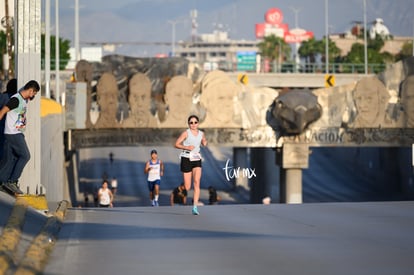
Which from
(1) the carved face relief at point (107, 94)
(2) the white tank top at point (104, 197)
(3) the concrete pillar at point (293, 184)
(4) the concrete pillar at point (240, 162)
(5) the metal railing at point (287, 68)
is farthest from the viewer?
(4) the concrete pillar at point (240, 162)

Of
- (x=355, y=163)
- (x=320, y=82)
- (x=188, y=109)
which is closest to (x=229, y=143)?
(x=188, y=109)

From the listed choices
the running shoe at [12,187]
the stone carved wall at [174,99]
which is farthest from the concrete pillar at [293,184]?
the running shoe at [12,187]

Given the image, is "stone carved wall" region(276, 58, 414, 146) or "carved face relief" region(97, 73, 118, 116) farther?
"stone carved wall" region(276, 58, 414, 146)

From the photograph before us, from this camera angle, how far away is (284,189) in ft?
227

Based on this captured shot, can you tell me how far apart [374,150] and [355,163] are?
10406mm

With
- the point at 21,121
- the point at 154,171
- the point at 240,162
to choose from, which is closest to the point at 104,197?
the point at 154,171

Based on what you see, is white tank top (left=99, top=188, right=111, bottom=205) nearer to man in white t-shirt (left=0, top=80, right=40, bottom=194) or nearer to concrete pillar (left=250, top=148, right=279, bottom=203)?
man in white t-shirt (left=0, top=80, right=40, bottom=194)

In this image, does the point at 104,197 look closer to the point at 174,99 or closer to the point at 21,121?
the point at 21,121

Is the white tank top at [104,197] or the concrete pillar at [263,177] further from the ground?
the white tank top at [104,197]

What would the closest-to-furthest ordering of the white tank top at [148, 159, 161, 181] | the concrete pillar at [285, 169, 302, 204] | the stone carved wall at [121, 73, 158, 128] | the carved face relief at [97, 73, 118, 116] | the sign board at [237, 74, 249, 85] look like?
the white tank top at [148, 159, 161, 181]
the carved face relief at [97, 73, 118, 116]
the stone carved wall at [121, 73, 158, 128]
the concrete pillar at [285, 169, 302, 204]
the sign board at [237, 74, 249, 85]

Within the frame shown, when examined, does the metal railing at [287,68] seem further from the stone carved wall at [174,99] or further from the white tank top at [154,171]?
the white tank top at [154,171]

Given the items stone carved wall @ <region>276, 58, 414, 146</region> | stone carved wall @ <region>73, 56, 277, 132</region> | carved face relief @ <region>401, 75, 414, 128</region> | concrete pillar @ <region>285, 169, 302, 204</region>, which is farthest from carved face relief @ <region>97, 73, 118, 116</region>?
carved face relief @ <region>401, 75, 414, 128</region>

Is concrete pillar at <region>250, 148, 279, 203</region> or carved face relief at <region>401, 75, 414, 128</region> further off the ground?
carved face relief at <region>401, 75, 414, 128</region>

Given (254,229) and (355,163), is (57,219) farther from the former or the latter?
(355,163)
